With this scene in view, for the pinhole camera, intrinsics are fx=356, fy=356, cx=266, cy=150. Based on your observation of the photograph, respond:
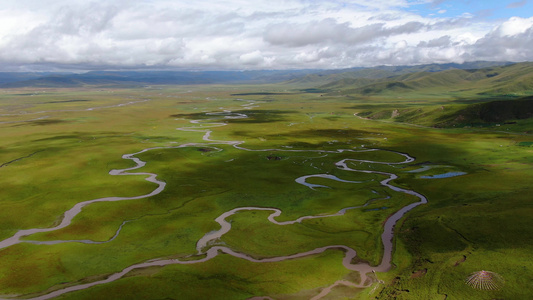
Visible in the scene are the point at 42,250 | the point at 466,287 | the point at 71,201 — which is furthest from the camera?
the point at 71,201

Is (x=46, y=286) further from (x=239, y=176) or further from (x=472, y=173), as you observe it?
(x=472, y=173)

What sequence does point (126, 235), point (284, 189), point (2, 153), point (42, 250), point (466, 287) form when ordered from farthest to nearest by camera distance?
point (2, 153), point (284, 189), point (126, 235), point (42, 250), point (466, 287)

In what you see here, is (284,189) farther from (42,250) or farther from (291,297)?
(42,250)

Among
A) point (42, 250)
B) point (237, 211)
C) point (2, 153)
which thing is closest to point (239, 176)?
point (237, 211)

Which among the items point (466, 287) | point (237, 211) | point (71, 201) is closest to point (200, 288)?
point (237, 211)

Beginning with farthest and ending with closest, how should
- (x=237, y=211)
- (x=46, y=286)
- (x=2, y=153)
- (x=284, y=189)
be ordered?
(x=2, y=153) < (x=284, y=189) < (x=237, y=211) < (x=46, y=286)

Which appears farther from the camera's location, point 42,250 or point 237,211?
point 237,211

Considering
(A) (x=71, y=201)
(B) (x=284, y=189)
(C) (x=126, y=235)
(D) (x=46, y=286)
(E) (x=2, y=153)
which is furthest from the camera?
(E) (x=2, y=153)

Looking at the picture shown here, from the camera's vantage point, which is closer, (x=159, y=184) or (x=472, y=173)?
(x=159, y=184)
